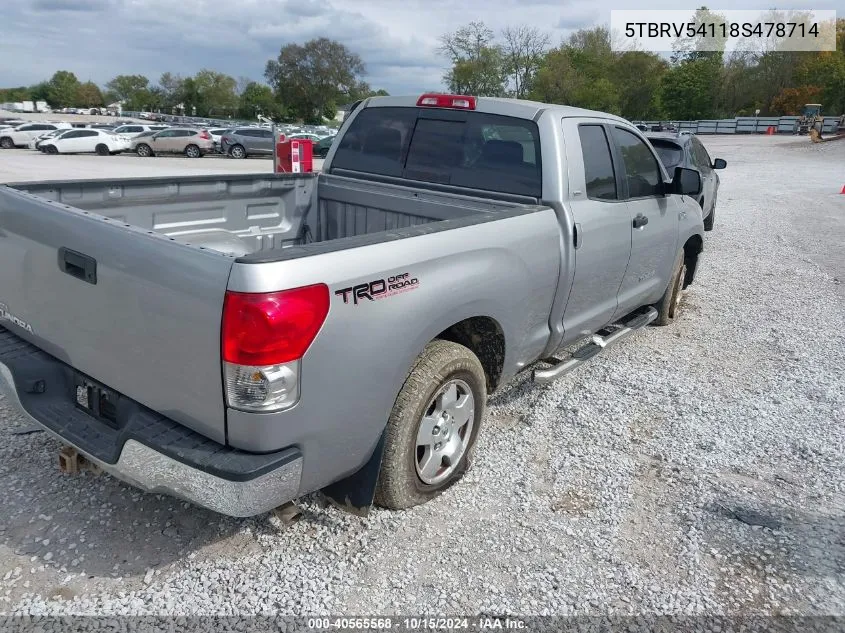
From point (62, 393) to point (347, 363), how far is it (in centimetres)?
144

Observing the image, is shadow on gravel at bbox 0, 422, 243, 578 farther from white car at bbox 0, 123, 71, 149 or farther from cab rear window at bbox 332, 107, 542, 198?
white car at bbox 0, 123, 71, 149

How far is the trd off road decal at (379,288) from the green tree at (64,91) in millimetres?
156524

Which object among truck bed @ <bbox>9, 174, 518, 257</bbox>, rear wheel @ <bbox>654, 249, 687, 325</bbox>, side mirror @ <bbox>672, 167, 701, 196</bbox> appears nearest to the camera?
truck bed @ <bbox>9, 174, 518, 257</bbox>

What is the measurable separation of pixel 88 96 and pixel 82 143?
410ft

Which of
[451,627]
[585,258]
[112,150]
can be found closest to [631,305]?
[585,258]

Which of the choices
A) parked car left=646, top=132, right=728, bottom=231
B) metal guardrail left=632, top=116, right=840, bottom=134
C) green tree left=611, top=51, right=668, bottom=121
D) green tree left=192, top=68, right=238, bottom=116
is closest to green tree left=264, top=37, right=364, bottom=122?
green tree left=192, top=68, right=238, bottom=116

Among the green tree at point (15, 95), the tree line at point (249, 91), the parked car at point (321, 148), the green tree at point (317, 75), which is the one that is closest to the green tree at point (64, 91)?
the tree line at point (249, 91)

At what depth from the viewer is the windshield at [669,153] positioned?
9328 millimetres

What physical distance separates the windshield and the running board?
4.56 meters

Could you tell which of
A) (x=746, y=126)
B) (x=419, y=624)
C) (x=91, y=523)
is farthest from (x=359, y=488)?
(x=746, y=126)

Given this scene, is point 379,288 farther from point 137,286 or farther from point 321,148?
point 321,148

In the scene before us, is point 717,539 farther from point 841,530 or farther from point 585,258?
point 585,258

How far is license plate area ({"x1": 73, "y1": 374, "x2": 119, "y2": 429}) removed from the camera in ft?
8.96

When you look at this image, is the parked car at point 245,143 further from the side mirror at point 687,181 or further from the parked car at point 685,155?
the side mirror at point 687,181
